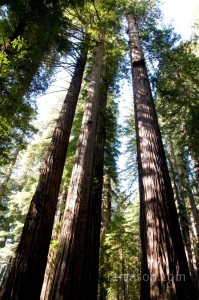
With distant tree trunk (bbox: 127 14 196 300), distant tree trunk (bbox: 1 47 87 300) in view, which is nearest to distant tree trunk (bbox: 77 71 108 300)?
distant tree trunk (bbox: 1 47 87 300)

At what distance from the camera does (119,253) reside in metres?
9.02

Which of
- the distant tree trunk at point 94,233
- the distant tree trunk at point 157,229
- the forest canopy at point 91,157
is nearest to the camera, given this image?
the distant tree trunk at point 157,229

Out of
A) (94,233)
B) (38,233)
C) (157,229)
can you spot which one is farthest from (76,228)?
(94,233)

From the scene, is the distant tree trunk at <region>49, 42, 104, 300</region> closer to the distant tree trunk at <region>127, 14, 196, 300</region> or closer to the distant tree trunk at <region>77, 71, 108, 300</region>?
the distant tree trunk at <region>77, 71, 108, 300</region>

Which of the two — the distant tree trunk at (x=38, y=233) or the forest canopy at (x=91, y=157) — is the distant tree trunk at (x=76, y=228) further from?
the distant tree trunk at (x=38, y=233)

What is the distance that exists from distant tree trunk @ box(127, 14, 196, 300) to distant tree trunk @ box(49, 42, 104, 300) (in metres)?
1.15

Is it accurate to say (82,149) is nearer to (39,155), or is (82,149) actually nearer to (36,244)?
(36,244)

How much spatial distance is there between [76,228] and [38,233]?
3.22 feet

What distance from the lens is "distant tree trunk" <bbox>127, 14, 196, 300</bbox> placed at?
9.98 feet

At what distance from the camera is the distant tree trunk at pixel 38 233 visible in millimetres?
4535

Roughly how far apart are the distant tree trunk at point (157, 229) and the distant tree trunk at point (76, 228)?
1.15 metres

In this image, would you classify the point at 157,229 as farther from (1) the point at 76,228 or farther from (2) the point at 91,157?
(2) the point at 91,157

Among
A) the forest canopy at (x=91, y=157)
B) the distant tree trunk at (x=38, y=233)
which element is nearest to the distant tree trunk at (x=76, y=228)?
the forest canopy at (x=91, y=157)

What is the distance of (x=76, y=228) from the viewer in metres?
4.82
